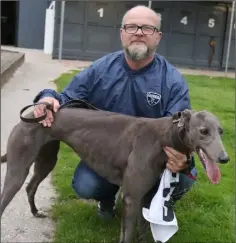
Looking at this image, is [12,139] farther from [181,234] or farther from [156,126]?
[181,234]

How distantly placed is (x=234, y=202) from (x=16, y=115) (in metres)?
3.23

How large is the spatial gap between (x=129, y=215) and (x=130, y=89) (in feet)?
2.84

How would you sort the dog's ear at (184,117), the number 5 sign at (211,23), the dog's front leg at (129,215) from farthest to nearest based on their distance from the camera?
1. the number 5 sign at (211,23)
2. the dog's front leg at (129,215)
3. the dog's ear at (184,117)

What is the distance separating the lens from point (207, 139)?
2.70 meters

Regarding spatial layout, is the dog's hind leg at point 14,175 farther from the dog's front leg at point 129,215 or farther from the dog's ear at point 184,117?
the dog's ear at point 184,117

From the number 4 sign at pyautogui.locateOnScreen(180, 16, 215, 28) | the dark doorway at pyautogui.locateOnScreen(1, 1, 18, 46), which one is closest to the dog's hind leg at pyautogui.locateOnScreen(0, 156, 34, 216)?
the number 4 sign at pyautogui.locateOnScreen(180, 16, 215, 28)

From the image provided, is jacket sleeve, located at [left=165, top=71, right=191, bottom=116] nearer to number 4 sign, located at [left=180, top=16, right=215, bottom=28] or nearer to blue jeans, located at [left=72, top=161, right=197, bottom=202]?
blue jeans, located at [left=72, top=161, right=197, bottom=202]

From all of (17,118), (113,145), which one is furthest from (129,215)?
(17,118)

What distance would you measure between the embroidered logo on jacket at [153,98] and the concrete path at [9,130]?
1.22 metres

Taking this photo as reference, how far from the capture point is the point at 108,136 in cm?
330

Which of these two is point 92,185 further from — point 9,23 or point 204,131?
point 9,23

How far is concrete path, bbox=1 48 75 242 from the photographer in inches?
150

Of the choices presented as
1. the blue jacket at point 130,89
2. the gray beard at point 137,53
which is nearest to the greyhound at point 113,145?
the blue jacket at point 130,89

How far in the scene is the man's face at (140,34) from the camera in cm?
338
